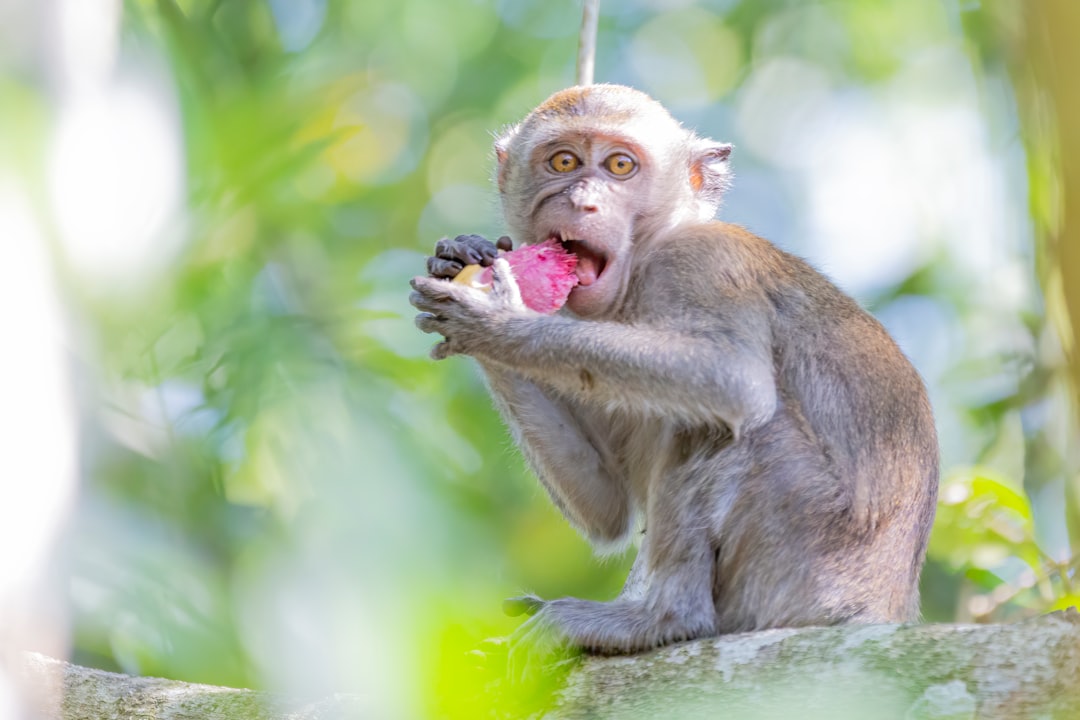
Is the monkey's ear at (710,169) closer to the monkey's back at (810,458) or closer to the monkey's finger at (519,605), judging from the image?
the monkey's back at (810,458)

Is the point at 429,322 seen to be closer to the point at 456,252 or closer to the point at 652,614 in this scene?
the point at 456,252

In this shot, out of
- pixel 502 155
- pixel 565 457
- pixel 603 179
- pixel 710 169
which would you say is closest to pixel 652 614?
pixel 565 457

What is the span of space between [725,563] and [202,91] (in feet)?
11.4

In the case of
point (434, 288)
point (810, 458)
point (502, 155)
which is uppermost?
point (502, 155)

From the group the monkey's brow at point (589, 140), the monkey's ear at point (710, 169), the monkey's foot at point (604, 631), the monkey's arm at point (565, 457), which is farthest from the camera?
the monkey's ear at point (710, 169)

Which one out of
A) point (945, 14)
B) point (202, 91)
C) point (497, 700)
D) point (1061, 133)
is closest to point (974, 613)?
point (497, 700)

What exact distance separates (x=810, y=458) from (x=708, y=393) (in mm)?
558

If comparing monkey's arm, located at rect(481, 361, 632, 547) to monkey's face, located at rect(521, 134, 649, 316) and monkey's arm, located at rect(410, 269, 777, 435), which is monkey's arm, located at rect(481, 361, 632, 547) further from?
monkey's arm, located at rect(410, 269, 777, 435)

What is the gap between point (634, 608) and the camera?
5.09m

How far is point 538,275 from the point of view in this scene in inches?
226

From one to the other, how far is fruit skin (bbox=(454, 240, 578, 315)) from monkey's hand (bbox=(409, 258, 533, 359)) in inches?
5.0

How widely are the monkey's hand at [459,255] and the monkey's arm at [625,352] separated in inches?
7.8

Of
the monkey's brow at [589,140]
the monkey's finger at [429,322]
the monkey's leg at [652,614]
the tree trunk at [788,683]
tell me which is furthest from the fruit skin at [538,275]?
the tree trunk at [788,683]

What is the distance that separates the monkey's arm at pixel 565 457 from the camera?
21.0ft
